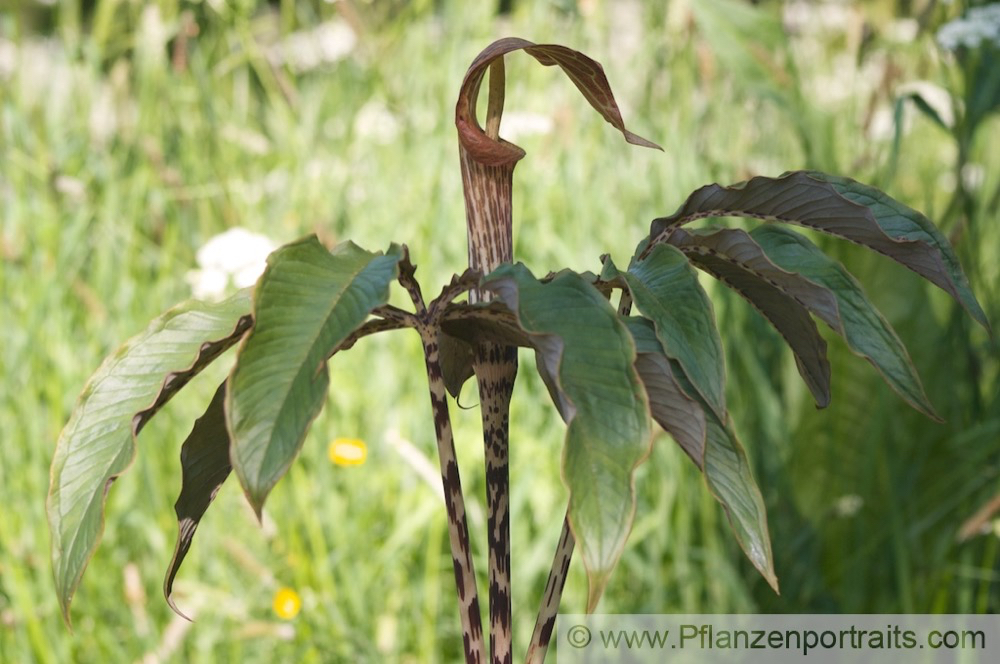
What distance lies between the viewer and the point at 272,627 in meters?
1.32

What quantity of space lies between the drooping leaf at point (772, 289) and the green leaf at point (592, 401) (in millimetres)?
107

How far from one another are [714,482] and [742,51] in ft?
4.29

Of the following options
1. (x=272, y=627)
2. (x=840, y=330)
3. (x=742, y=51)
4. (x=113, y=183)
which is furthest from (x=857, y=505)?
(x=113, y=183)

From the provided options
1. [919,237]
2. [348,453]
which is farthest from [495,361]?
[348,453]

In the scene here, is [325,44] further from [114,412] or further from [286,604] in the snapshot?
[114,412]

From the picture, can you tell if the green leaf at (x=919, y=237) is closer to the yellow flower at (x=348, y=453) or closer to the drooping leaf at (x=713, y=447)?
the drooping leaf at (x=713, y=447)

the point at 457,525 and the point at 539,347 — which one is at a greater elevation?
the point at 539,347

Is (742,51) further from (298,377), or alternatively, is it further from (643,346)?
(298,377)

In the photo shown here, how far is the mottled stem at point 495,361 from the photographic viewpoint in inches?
28.6

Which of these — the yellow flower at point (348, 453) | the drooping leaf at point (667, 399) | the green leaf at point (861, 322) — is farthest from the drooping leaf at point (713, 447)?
the yellow flower at point (348, 453)

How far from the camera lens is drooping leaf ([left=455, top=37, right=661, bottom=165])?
674 millimetres

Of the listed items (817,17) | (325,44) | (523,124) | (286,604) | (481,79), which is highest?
(817,17)

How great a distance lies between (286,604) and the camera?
4.55 feet

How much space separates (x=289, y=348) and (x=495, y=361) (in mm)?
205
